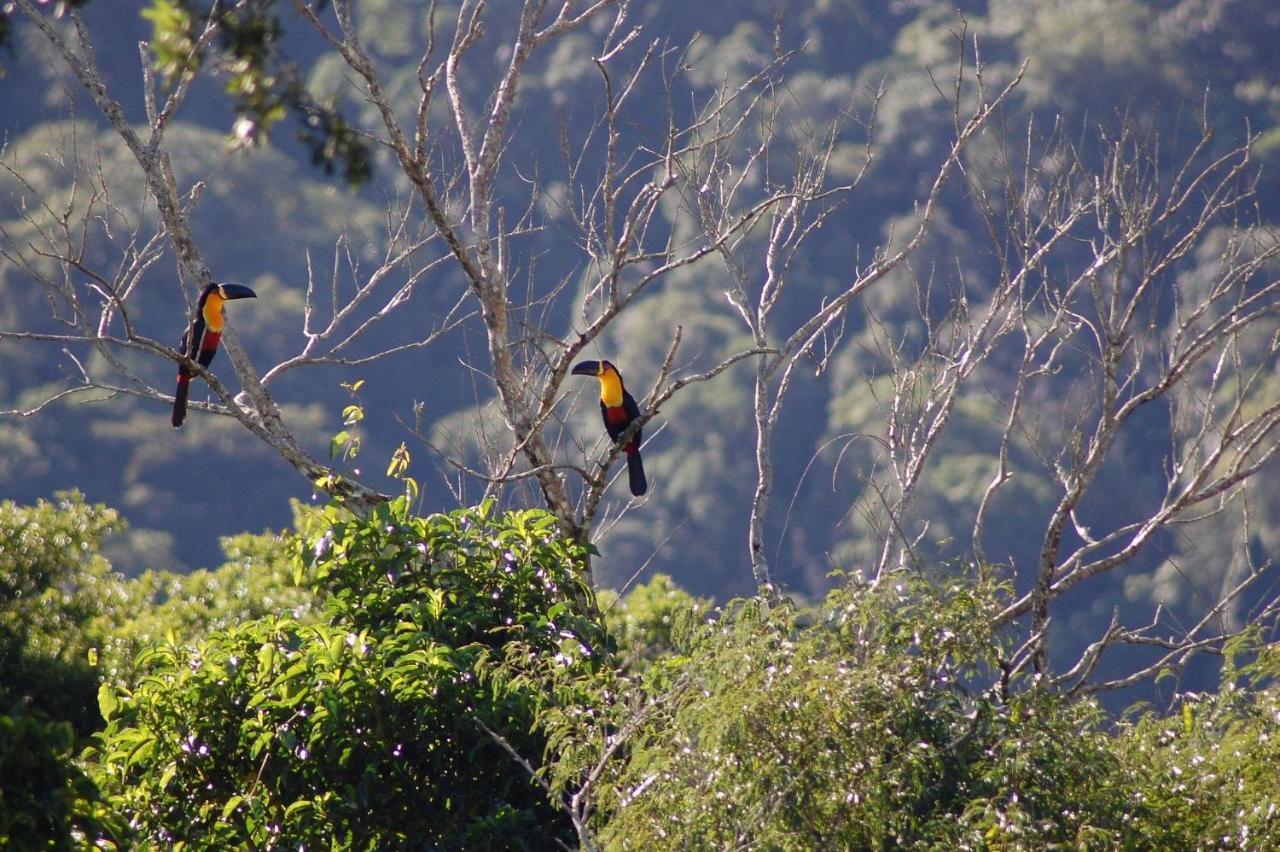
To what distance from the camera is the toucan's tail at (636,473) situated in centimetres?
796

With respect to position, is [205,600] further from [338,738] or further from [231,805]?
[231,805]

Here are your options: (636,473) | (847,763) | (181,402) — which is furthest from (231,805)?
(636,473)

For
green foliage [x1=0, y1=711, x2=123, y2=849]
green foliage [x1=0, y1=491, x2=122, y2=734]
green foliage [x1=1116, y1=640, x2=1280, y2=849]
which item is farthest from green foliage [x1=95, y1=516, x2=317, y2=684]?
green foliage [x1=1116, y1=640, x2=1280, y2=849]

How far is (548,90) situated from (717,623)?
220 ft

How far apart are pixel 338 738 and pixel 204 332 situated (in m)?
3.32

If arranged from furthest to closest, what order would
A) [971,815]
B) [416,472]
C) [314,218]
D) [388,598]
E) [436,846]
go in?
1. [314,218]
2. [416,472]
3. [388,598]
4. [436,846]
5. [971,815]

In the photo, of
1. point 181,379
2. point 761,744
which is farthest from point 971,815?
point 181,379

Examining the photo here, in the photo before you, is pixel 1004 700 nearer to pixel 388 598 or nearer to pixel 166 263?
pixel 388 598

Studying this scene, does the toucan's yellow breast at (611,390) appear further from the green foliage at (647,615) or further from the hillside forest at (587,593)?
the green foliage at (647,615)

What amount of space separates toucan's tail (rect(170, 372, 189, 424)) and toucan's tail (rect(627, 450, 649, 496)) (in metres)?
2.43

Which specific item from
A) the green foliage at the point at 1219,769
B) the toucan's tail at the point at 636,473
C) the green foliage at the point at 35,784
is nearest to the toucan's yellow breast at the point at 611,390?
the toucan's tail at the point at 636,473

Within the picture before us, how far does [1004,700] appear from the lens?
4465 mm

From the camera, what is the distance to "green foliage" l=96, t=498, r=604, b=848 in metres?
4.55

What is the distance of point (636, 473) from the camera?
8250mm
